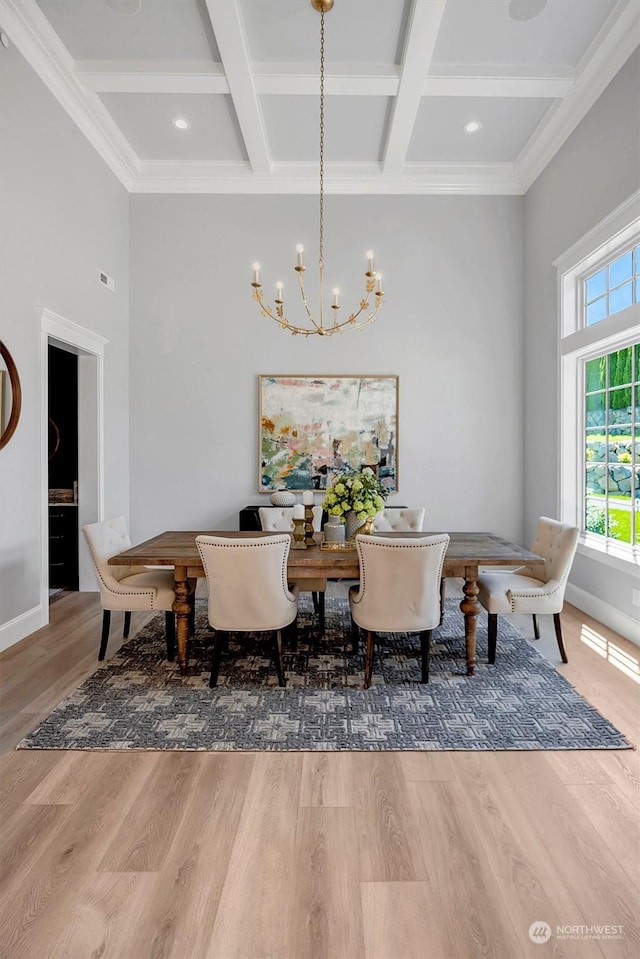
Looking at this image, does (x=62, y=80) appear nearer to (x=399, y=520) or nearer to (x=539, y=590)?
(x=399, y=520)

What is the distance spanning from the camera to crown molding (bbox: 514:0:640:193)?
3.37m

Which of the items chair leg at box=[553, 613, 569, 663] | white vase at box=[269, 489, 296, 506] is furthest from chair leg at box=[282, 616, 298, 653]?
chair leg at box=[553, 613, 569, 663]

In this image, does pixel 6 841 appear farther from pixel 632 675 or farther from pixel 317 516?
pixel 317 516

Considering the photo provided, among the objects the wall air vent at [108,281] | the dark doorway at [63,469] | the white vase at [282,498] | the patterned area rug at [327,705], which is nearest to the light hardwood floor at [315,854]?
the patterned area rug at [327,705]

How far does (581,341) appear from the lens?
425cm

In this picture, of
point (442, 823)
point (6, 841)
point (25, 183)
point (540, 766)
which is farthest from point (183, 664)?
point (25, 183)

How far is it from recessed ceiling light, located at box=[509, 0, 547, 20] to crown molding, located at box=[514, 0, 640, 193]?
1.60ft

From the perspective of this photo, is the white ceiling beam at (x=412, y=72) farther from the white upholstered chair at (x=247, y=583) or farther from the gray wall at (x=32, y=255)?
the white upholstered chair at (x=247, y=583)

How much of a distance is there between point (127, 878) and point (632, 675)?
9.18 feet

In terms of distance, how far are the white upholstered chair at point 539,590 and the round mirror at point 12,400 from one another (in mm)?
3210

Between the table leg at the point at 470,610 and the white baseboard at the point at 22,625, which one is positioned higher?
the table leg at the point at 470,610

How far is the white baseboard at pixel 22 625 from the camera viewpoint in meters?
3.47

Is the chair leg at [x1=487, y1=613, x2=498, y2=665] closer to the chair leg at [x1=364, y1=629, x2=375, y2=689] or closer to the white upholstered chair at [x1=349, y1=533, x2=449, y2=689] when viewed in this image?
the white upholstered chair at [x1=349, y1=533, x2=449, y2=689]

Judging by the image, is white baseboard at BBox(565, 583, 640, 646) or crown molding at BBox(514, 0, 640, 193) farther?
white baseboard at BBox(565, 583, 640, 646)
